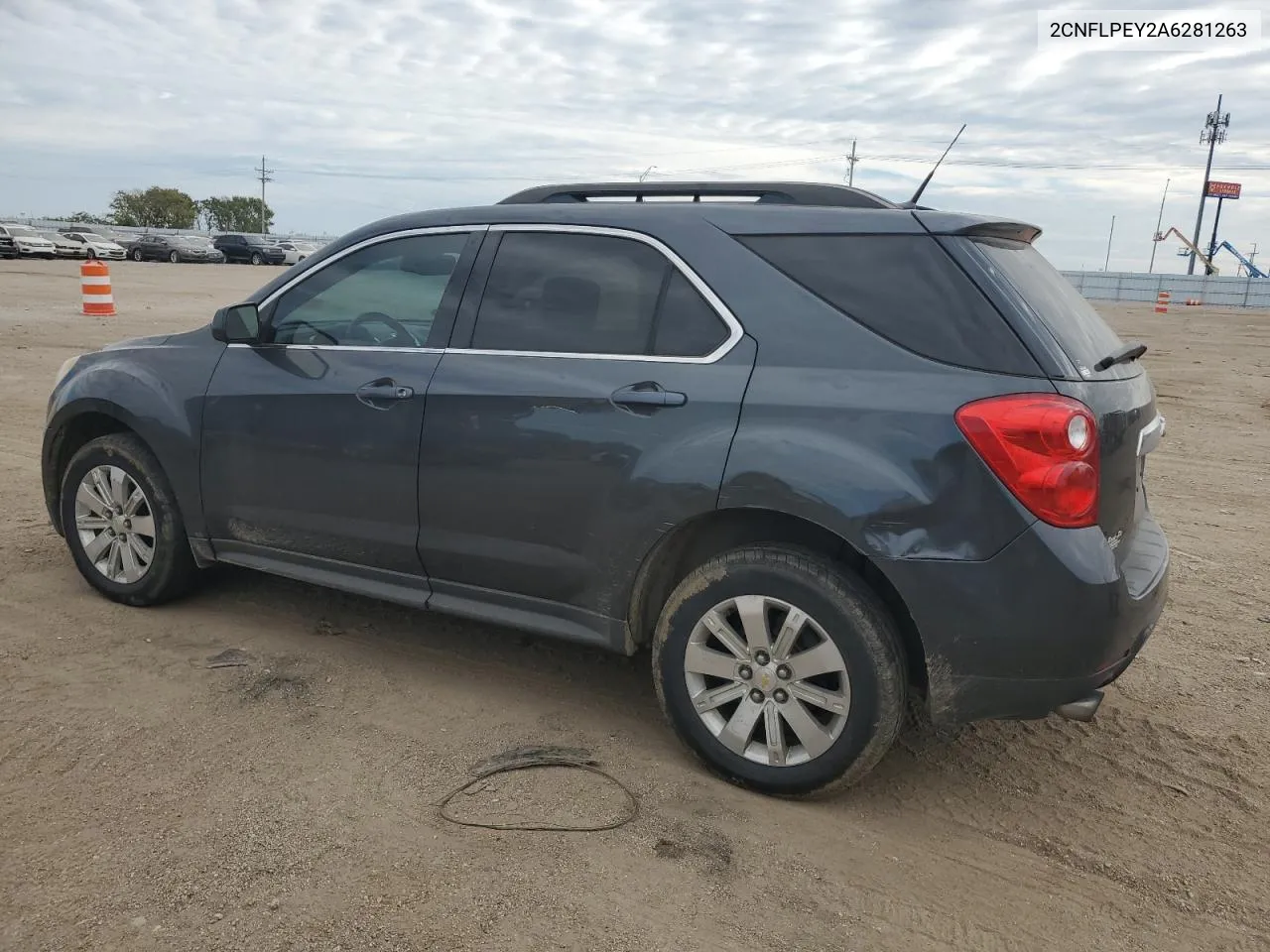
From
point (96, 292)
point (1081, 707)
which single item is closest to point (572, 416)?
point (1081, 707)

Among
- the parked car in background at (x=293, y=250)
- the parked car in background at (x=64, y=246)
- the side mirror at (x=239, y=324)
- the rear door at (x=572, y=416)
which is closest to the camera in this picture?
the rear door at (x=572, y=416)

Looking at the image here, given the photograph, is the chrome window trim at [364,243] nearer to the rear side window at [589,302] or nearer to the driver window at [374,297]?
the driver window at [374,297]

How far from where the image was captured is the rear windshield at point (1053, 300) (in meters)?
2.96

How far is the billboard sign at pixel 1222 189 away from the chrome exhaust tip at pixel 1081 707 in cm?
8808

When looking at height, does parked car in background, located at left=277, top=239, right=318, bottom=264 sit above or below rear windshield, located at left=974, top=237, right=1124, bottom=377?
above

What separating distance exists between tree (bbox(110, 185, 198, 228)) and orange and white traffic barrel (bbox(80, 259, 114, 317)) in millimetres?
80945

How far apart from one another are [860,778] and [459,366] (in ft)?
6.35

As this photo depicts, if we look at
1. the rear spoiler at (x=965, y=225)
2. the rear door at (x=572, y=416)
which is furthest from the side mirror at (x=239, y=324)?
the rear spoiler at (x=965, y=225)

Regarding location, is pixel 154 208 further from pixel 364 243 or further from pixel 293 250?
pixel 364 243

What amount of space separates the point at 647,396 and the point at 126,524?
2.66 metres

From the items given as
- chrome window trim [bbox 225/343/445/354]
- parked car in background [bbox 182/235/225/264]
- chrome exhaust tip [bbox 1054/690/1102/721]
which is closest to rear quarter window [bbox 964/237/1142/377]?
chrome exhaust tip [bbox 1054/690/1102/721]

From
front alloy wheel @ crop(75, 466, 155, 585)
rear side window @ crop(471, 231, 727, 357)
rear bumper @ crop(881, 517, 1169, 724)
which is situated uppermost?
rear side window @ crop(471, 231, 727, 357)

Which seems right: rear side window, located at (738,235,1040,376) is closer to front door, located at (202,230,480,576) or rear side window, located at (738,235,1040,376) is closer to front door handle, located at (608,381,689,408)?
front door handle, located at (608,381,689,408)

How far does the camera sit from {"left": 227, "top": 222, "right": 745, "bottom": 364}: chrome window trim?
3199mm
